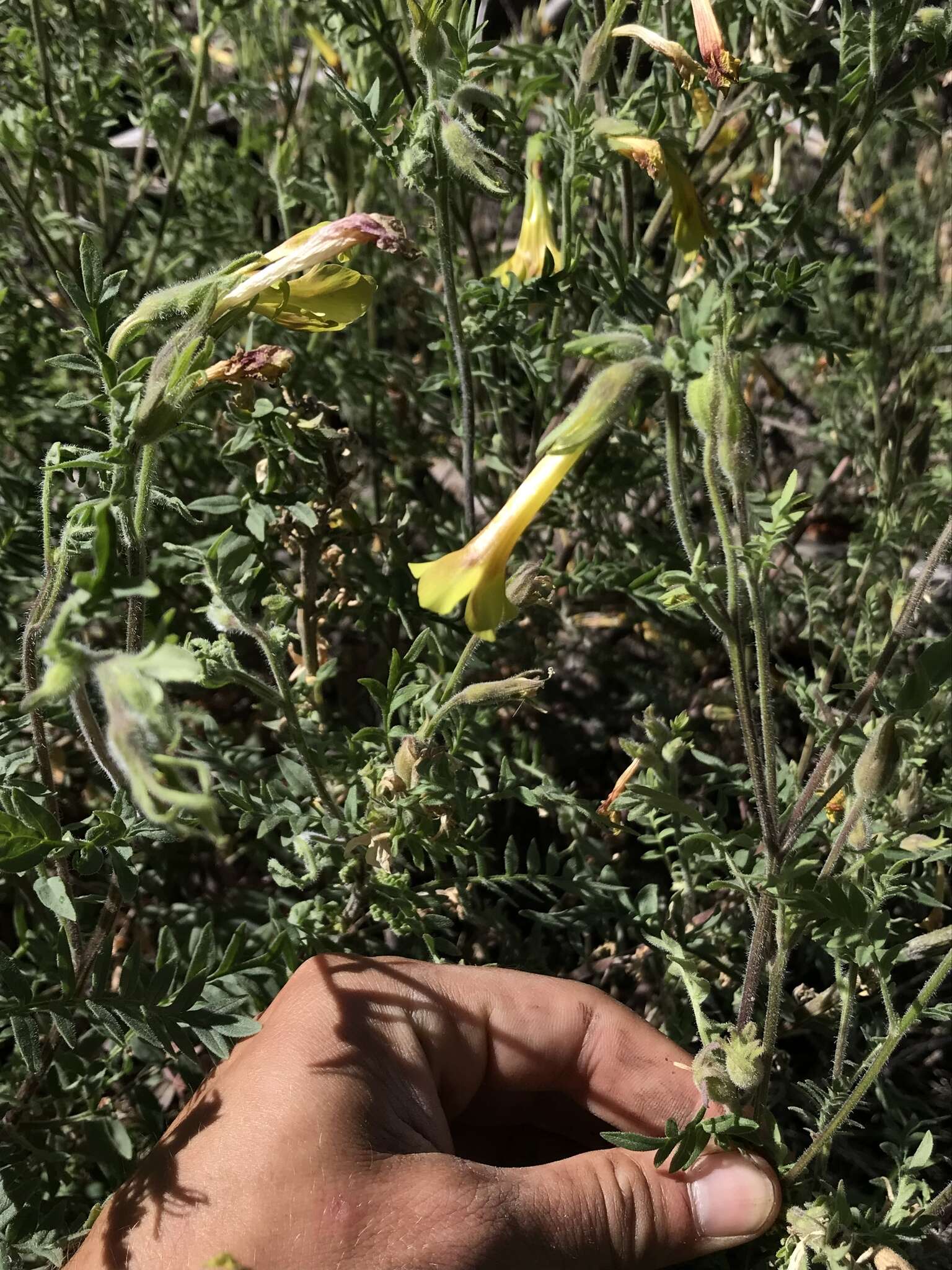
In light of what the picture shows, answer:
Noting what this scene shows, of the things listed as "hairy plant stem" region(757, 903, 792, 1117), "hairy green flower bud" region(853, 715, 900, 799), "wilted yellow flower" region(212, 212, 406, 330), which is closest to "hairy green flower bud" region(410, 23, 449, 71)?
"wilted yellow flower" region(212, 212, 406, 330)

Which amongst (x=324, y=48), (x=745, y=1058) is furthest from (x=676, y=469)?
(x=324, y=48)

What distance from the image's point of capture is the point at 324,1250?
1419 millimetres

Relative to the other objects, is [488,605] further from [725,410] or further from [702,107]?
[702,107]

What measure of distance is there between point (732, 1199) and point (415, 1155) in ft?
1.86

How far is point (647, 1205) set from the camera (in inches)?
66.4

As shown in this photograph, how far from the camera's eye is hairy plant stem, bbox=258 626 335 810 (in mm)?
1682

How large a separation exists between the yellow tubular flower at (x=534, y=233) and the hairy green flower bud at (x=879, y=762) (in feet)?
4.18

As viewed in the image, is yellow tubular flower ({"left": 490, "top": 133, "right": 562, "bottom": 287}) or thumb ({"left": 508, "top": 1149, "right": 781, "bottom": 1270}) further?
yellow tubular flower ({"left": 490, "top": 133, "right": 562, "bottom": 287})

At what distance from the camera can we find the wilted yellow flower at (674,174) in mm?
1951

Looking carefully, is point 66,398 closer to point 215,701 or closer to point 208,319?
point 208,319

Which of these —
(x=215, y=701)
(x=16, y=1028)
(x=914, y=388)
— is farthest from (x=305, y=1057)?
(x=914, y=388)

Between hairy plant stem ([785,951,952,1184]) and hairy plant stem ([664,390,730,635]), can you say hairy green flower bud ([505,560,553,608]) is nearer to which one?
hairy plant stem ([664,390,730,635])

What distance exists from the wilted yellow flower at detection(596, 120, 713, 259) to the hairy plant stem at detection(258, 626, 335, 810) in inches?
46.0

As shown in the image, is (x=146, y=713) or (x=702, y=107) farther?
(x=702, y=107)
